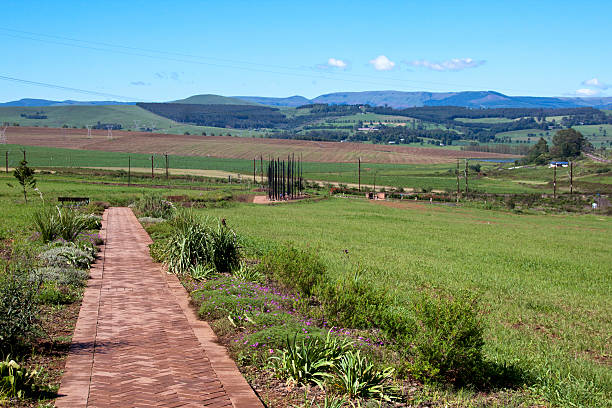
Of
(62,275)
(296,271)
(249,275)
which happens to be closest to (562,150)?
(249,275)

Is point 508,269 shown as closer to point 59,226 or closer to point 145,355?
point 59,226

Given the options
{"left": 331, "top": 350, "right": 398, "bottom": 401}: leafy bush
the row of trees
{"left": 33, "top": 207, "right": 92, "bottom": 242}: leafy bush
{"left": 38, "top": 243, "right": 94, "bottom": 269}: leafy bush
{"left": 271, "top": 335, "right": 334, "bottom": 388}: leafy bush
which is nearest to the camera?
{"left": 331, "top": 350, "right": 398, "bottom": 401}: leafy bush

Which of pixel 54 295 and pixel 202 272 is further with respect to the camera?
pixel 202 272

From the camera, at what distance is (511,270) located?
751 inches

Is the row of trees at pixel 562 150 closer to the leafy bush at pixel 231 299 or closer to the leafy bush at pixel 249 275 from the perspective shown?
the leafy bush at pixel 249 275

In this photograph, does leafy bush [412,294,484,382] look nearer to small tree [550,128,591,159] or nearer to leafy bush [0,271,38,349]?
leafy bush [0,271,38,349]

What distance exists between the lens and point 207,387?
6.50 m

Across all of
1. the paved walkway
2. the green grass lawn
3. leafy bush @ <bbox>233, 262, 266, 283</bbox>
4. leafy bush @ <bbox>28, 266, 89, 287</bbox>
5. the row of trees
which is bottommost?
the green grass lawn

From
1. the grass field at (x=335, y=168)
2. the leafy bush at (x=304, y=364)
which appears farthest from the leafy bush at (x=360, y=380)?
the grass field at (x=335, y=168)

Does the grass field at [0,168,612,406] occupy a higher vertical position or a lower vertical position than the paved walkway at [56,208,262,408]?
lower

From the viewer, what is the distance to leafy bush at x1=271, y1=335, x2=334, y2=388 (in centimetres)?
689

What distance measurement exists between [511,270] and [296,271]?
390 inches

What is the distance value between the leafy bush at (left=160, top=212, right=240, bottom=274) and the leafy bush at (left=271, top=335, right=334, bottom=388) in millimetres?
6388

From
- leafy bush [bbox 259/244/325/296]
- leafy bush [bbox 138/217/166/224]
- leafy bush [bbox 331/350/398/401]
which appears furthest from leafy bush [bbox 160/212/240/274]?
leafy bush [bbox 138/217/166/224]
